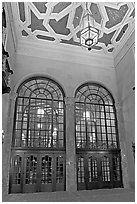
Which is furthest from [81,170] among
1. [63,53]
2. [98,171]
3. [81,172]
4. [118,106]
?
[63,53]

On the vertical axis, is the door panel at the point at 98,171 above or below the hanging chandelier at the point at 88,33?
below

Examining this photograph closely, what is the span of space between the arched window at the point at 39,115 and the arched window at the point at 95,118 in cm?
109

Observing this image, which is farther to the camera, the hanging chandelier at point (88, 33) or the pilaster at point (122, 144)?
the pilaster at point (122, 144)

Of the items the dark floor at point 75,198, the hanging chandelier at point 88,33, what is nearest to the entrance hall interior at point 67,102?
the dark floor at point 75,198

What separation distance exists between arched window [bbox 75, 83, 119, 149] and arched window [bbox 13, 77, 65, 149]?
1.09 metres

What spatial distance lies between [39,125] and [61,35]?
18.2 ft

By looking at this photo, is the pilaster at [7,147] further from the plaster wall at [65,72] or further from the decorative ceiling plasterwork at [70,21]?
the decorative ceiling plasterwork at [70,21]

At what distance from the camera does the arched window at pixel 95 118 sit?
9.95m

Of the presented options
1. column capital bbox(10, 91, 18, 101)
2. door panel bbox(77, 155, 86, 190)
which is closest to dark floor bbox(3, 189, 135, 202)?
door panel bbox(77, 155, 86, 190)

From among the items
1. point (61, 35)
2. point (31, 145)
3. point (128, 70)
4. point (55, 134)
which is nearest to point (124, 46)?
Result: point (128, 70)

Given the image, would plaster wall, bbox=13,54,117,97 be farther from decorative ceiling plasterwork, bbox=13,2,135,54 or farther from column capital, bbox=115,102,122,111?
decorative ceiling plasterwork, bbox=13,2,135,54

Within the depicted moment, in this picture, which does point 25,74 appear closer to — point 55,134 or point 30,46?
point 30,46

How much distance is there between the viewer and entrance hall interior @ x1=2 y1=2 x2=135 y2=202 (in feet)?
28.0

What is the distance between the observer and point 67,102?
10.1 meters
